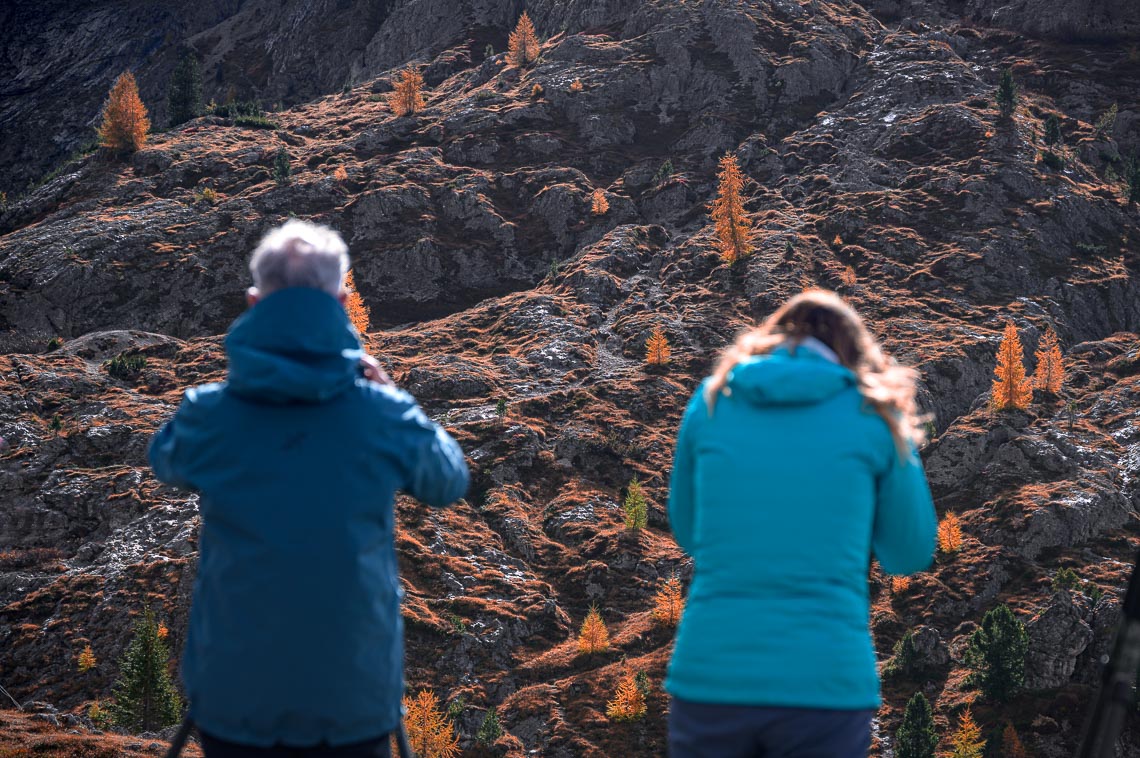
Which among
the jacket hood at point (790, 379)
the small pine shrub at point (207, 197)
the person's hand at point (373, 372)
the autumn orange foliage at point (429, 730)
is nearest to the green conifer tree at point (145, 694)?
the autumn orange foliage at point (429, 730)

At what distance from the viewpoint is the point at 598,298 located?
98.1 metres

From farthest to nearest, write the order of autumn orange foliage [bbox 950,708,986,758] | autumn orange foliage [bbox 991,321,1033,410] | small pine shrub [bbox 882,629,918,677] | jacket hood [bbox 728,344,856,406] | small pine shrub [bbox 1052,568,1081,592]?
autumn orange foliage [bbox 991,321,1033,410] < small pine shrub [bbox 1052,568,1081,592] < small pine shrub [bbox 882,629,918,677] < autumn orange foliage [bbox 950,708,986,758] < jacket hood [bbox 728,344,856,406]

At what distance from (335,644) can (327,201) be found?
118 metres

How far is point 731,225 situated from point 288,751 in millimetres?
100759

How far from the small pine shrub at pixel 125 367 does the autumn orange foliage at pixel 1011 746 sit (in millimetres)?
76023

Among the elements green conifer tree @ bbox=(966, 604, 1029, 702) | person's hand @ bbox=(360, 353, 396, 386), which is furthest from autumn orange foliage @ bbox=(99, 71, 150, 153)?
person's hand @ bbox=(360, 353, 396, 386)

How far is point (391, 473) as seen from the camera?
4254 millimetres

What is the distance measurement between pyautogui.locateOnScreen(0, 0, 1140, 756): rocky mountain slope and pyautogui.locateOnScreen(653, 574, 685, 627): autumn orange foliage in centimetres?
129

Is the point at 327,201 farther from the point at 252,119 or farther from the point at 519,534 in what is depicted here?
the point at 519,534

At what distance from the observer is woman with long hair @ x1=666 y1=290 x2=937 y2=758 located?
3973mm

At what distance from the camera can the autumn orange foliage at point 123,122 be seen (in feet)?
402

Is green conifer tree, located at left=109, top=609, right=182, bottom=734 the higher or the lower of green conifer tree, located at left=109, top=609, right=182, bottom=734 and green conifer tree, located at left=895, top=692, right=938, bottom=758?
the higher

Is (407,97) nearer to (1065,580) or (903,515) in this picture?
(1065,580)

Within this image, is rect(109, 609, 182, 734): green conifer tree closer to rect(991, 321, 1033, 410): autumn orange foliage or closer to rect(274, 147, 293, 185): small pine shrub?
rect(991, 321, 1033, 410): autumn orange foliage
